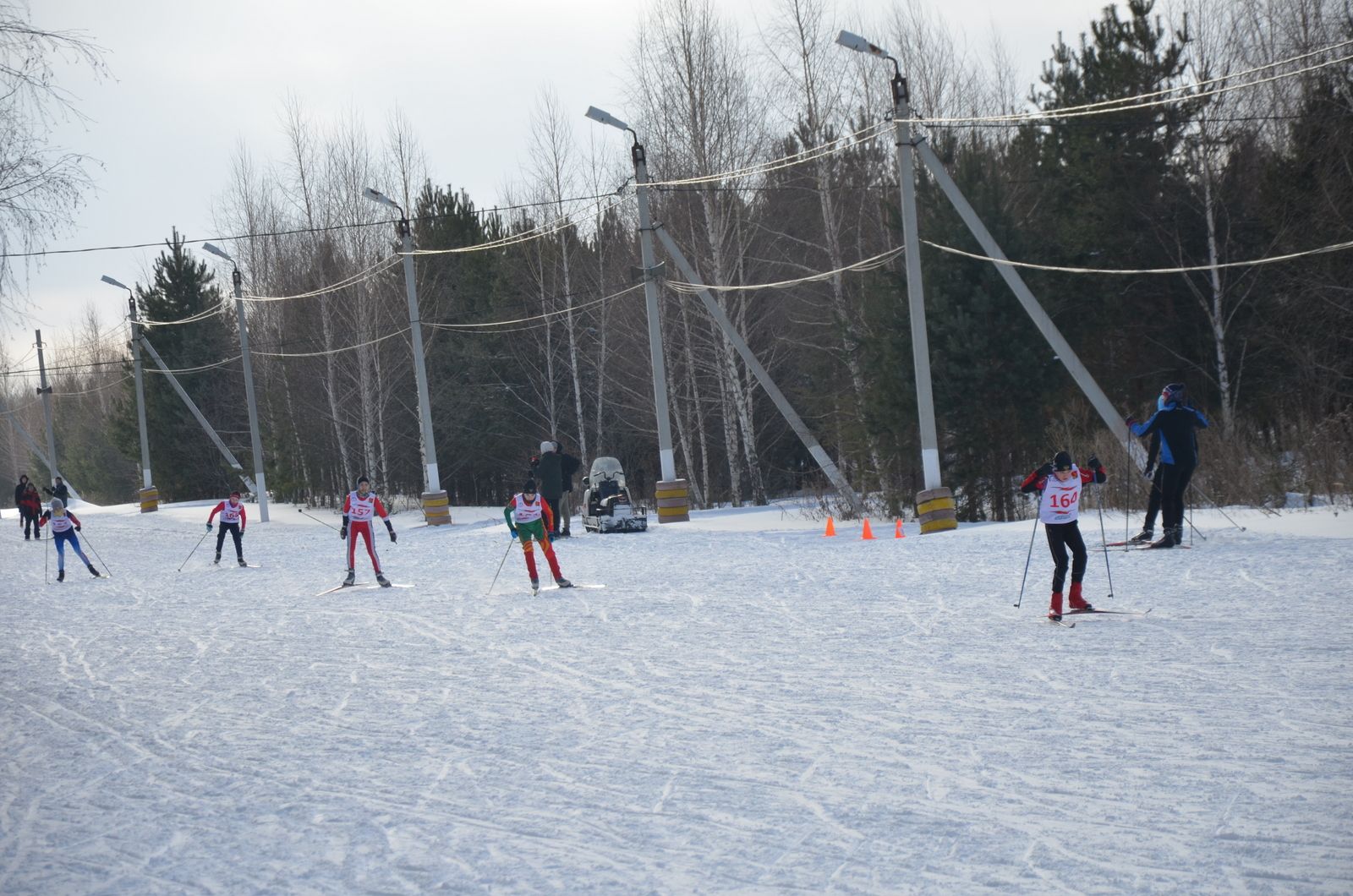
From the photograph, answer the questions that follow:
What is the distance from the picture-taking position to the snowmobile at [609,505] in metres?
27.0

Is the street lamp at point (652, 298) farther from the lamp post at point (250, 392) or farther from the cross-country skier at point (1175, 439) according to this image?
the lamp post at point (250, 392)

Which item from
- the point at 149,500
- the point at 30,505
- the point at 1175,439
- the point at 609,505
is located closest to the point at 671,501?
the point at 609,505

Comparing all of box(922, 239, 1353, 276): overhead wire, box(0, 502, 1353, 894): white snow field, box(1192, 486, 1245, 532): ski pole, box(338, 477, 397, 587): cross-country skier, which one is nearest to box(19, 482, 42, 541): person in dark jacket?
box(338, 477, 397, 587): cross-country skier

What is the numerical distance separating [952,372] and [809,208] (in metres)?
17.4

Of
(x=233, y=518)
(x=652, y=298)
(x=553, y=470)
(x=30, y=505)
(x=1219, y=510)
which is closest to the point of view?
(x=1219, y=510)

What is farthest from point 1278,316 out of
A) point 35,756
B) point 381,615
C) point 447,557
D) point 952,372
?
point 35,756

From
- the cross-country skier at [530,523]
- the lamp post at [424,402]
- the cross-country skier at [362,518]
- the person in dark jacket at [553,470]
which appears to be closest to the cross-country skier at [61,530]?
the cross-country skier at [362,518]

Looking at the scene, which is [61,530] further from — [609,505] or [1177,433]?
[1177,433]

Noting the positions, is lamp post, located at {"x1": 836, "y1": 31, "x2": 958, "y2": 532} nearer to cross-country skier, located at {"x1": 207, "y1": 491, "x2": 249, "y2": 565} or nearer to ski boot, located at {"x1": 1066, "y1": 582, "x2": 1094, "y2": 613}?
ski boot, located at {"x1": 1066, "y1": 582, "x2": 1094, "y2": 613}

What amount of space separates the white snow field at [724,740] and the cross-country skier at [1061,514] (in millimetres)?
425

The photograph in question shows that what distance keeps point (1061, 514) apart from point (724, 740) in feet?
17.1

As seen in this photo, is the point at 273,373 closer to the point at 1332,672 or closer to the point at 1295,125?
the point at 1295,125

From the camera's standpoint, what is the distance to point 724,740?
316 inches

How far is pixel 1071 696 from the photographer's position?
28.1 feet
